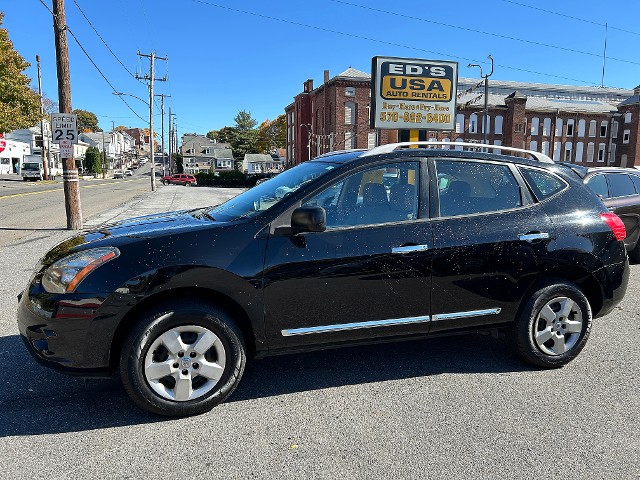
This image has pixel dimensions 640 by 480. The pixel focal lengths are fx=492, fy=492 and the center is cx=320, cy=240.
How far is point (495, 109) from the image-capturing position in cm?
6131

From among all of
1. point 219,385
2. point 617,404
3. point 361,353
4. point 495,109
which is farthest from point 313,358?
point 495,109

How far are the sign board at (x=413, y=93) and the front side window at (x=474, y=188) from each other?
10.5 m

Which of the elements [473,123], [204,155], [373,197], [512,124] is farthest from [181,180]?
[204,155]

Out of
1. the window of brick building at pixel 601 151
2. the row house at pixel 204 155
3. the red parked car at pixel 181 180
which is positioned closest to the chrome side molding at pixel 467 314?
the red parked car at pixel 181 180

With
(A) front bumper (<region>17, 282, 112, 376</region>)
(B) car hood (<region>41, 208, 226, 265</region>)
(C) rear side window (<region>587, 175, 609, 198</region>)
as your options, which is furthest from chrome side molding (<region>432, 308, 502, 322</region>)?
(C) rear side window (<region>587, 175, 609, 198</region>)

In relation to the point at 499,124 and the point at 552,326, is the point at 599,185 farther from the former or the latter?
the point at 499,124

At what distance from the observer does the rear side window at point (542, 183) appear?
4.09 metres

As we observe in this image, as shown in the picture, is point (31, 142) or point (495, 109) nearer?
point (495, 109)

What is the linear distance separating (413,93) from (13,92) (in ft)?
104

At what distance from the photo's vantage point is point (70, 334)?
3031mm

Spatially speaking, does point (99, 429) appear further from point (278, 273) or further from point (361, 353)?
point (361, 353)

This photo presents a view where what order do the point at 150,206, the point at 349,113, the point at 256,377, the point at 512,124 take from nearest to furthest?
the point at 256,377, the point at 150,206, the point at 349,113, the point at 512,124

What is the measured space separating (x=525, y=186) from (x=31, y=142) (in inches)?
3871

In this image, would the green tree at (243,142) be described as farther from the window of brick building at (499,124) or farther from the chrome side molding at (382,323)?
the chrome side molding at (382,323)
